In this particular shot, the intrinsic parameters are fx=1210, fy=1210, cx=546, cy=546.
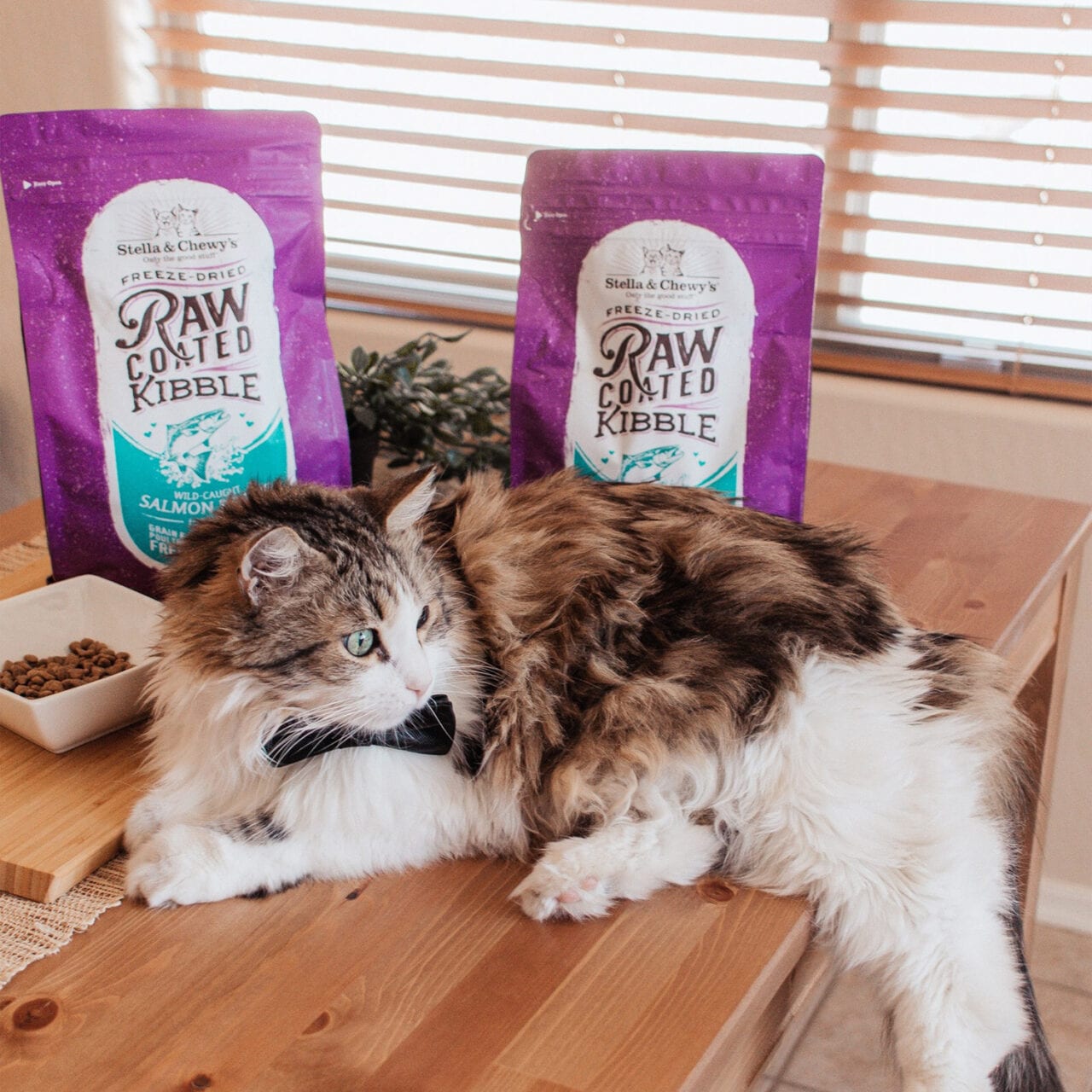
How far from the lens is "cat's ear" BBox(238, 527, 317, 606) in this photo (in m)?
0.92

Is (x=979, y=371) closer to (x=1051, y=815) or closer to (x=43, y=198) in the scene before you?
(x=1051, y=815)

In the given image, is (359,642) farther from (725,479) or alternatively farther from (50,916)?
(725,479)

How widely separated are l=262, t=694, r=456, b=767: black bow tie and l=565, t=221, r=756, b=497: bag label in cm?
46

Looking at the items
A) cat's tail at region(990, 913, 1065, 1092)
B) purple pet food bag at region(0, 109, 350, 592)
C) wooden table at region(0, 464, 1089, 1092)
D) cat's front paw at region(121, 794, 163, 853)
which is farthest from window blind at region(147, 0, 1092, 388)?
cat's front paw at region(121, 794, 163, 853)

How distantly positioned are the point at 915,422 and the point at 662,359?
0.85 m

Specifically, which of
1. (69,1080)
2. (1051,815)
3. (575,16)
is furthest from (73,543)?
(1051,815)

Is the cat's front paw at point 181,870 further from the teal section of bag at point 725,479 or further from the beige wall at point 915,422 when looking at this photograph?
the beige wall at point 915,422

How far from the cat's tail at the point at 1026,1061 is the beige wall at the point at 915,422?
111 centimetres

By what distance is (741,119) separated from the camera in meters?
2.08

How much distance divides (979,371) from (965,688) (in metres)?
1.07

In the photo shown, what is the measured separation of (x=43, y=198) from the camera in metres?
1.21

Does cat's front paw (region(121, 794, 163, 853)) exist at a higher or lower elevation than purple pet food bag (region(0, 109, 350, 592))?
lower

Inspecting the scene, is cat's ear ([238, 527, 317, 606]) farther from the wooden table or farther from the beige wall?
the beige wall

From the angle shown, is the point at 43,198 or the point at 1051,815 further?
the point at 1051,815
